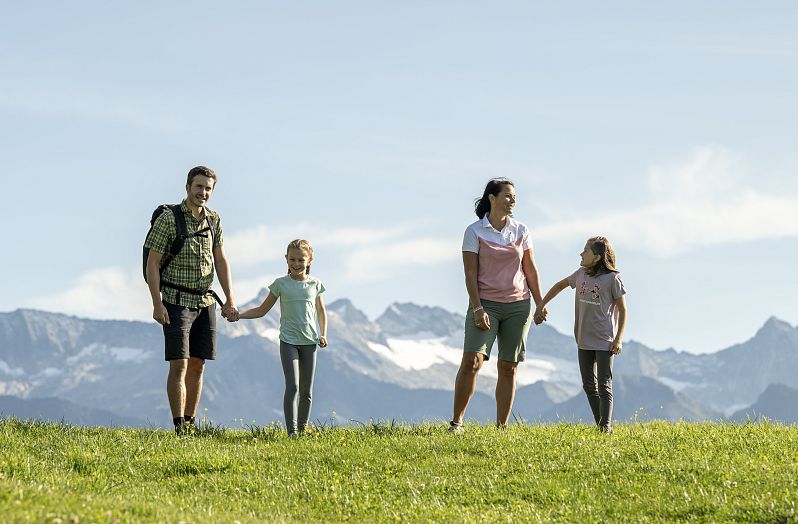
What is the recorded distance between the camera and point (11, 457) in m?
11.5

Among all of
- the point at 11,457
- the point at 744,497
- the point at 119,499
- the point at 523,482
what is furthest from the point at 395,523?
the point at 11,457

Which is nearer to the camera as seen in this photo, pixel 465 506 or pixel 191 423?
pixel 465 506

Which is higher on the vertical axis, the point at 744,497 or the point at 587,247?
the point at 587,247

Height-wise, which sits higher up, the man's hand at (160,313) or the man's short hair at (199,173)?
the man's short hair at (199,173)

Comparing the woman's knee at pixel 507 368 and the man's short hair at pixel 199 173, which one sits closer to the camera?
the man's short hair at pixel 199 173

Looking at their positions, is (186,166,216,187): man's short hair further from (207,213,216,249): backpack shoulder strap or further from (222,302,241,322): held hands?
(222,302,241,322): held hands

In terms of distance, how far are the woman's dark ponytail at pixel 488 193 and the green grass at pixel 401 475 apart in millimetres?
3163

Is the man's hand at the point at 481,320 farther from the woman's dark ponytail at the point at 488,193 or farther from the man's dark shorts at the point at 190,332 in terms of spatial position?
the man's dark shorts at the point at 190,332

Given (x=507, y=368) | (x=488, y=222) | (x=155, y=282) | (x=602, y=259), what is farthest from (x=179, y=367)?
(x=602, y=259)

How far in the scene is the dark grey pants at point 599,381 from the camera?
47.7 feet

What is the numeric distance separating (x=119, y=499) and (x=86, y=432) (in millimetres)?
5254

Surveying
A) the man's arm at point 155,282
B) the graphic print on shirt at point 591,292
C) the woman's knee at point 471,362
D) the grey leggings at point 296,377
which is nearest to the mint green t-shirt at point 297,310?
the grey leggings at point 296,377

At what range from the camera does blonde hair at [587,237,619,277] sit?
48.3 ft

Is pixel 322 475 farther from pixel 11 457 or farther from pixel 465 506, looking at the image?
pixel 11 457
